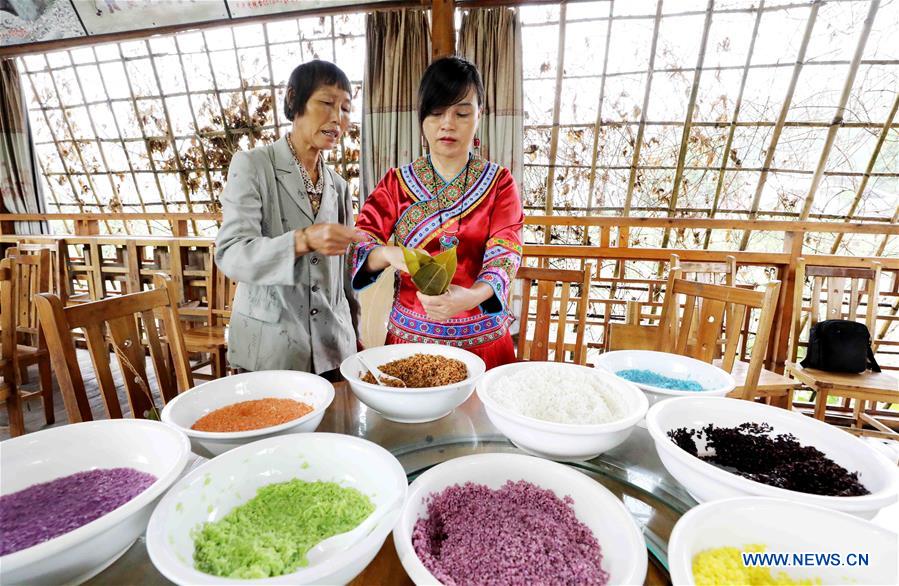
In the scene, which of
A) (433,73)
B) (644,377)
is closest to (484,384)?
(644,377)

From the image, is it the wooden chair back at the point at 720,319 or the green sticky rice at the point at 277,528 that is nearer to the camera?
the green sticky rice at the point at 277,528

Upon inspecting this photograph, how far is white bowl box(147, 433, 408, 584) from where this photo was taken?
45 cm

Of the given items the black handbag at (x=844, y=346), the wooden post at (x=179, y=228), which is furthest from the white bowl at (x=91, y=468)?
the wooden post at (x=179, y=228)

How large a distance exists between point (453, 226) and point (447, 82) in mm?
462

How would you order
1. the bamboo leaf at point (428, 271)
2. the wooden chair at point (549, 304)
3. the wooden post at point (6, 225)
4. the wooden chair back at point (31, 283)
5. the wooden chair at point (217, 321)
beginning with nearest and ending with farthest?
the bamboo leaf at point (428, 271) < the wooden chair at point (549, 304) < the wooden chair back at point (31, 283) < the wooden chair at point (217, 321) < the wooden post at point (6, 225)

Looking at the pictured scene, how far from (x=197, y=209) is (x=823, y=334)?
7.01 metres

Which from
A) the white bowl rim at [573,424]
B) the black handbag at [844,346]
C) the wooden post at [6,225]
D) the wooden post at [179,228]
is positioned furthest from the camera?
the wooden post at [6,225]

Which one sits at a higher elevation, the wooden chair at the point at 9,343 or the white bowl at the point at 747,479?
the white bowl at the point at 747,479

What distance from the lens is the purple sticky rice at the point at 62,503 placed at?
21.8 inches

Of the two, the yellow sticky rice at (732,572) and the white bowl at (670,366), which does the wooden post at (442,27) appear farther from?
the yellow sticky rice at (732,572)

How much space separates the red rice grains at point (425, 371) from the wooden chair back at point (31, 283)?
3217mm

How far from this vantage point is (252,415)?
0.90 metres

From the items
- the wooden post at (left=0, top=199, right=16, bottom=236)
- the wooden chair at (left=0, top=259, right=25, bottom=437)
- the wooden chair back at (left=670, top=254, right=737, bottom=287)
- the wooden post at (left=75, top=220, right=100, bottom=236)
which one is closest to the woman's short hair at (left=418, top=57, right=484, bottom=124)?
the wooden chair back at (left=670, top=254, right=737, bottom=287)

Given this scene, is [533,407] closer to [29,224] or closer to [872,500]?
[872,500]
